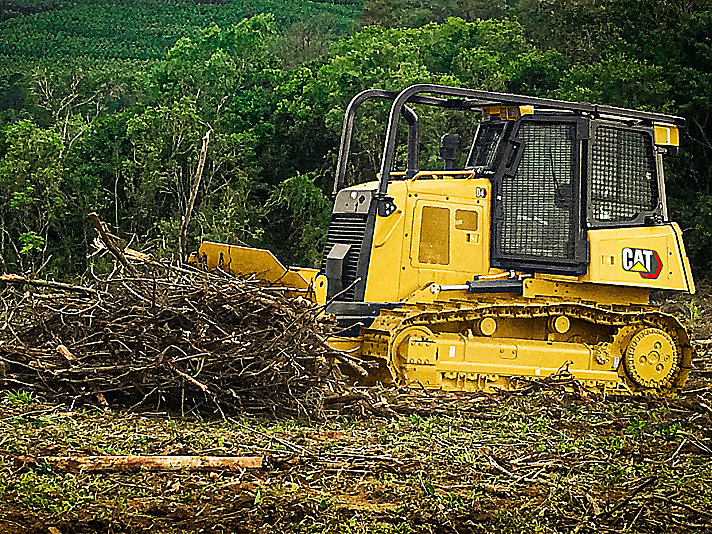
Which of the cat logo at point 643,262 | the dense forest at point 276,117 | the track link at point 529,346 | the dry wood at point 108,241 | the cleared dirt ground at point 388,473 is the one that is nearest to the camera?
the cleared dirt ground at point 388,473

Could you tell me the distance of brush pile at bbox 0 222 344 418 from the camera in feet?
29.2

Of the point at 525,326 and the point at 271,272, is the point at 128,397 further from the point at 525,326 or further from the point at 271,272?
the point at 525,326

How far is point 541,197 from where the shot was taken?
11.5 m

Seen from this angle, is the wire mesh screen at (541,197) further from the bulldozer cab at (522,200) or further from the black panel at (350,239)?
the black panel at (350,239)

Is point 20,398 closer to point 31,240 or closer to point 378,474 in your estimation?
point 378,474

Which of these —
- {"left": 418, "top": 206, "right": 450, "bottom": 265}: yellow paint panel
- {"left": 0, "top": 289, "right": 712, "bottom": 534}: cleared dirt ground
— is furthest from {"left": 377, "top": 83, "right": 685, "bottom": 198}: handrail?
{"left": 0, "top": 289, "right": 712, "bottom": 534}: cleared dirt ground

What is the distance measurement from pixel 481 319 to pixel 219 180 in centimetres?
1997

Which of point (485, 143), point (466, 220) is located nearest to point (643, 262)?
point (466, 220)

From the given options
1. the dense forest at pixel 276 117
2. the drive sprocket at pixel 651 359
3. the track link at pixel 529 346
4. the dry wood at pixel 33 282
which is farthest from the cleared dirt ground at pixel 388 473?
the dense forest at pixel 276 117

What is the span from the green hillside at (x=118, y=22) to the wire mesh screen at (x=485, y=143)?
113 ft

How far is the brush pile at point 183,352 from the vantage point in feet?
29.2

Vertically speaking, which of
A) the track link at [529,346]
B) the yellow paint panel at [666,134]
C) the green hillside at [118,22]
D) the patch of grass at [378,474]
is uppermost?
the green hillside at [118,22]

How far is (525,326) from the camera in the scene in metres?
11.4

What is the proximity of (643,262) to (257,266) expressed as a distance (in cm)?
416
